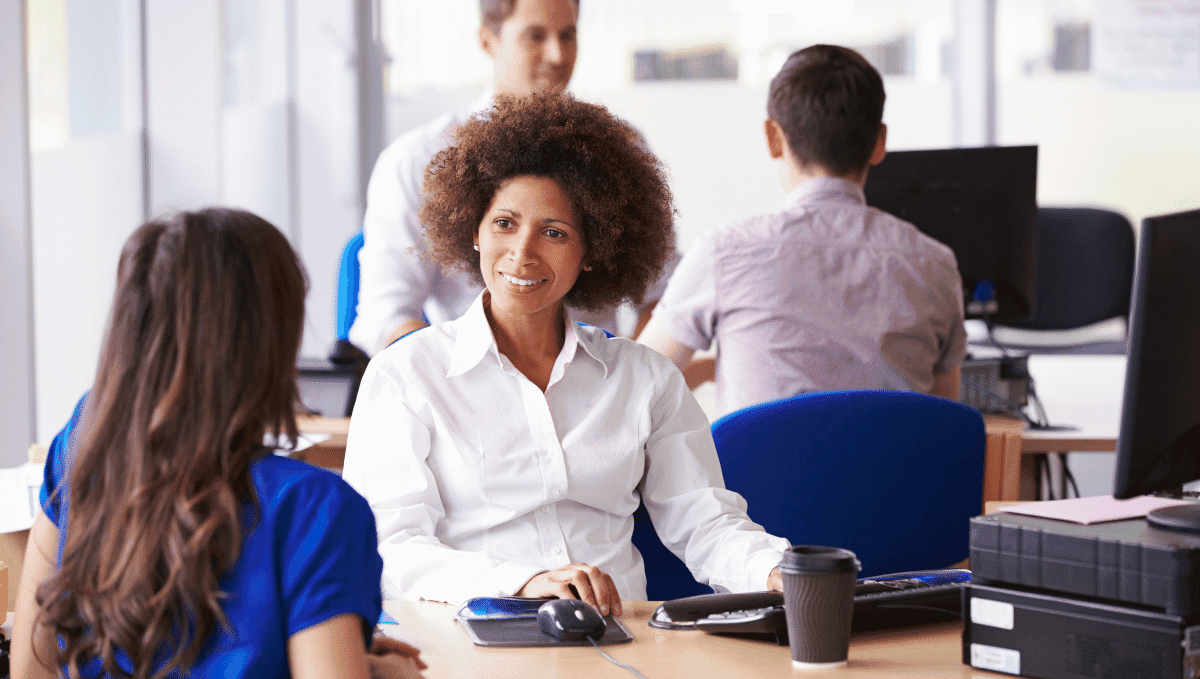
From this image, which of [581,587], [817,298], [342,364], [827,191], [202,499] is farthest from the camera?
[342,364]

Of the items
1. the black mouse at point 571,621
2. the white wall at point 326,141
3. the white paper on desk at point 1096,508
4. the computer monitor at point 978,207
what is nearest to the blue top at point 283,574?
the black mouse at point 571,621

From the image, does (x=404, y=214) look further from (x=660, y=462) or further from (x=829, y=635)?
(x=829, y=635)

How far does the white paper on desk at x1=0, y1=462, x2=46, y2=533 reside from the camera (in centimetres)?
185

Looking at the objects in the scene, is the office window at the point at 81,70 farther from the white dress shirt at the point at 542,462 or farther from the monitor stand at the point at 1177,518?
the monitor stand at the point at 1177,518

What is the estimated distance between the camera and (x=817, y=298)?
237 cm

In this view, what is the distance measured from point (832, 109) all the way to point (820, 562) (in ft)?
4.85

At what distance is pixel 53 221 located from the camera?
12.1ft

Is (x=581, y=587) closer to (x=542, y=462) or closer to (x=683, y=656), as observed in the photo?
(x=683, y=656)

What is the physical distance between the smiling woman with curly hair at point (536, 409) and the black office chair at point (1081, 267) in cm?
268

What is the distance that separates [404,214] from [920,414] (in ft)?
4.55

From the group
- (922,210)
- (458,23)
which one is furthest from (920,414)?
(458,23)

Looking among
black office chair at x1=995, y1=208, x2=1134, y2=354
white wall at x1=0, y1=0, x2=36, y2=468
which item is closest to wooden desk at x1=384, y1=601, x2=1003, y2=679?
white wall at x1=0, y1=0, x2=36, y2=468

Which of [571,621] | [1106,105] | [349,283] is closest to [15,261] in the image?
[349,283]

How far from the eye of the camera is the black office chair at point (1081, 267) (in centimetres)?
424
